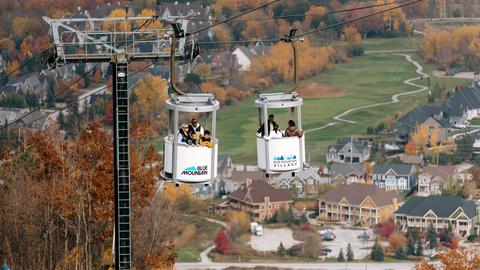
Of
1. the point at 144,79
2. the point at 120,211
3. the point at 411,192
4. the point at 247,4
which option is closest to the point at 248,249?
the point at 411,192

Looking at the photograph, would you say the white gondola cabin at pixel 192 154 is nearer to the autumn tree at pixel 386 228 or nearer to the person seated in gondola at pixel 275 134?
the person seated in gondola at pixel 275 134

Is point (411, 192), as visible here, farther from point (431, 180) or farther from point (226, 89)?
point (226, 89)

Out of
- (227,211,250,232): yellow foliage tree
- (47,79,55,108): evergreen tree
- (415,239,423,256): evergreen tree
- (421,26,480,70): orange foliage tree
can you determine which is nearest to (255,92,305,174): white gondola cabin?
(415,239,423,256): evergreen tree

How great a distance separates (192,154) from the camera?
19.2 metres

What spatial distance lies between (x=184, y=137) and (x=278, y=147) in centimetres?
107

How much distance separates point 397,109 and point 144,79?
1068 centimetres

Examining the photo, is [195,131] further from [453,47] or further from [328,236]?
[453,47]

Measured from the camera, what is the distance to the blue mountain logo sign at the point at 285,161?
783 inches

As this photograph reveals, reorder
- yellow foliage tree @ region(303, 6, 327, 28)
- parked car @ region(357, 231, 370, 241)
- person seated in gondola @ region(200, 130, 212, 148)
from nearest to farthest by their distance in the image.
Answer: person seated in gondola @ region(200, 130, 212, 148), parked car @ region(357, 231, 370, 241), yellow foliage tree @ region(303, 6, 327, 28)

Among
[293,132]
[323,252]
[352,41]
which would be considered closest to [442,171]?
[323,252]

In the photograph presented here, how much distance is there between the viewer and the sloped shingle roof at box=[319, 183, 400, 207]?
7062 cm

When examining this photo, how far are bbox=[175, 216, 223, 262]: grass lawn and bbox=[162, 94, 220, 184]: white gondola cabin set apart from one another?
42.6 m

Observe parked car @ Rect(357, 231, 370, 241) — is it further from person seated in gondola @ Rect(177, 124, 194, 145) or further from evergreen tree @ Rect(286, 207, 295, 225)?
person seated in gondola @ Rect(177, 124, 194, 145)

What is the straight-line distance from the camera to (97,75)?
271 feet
